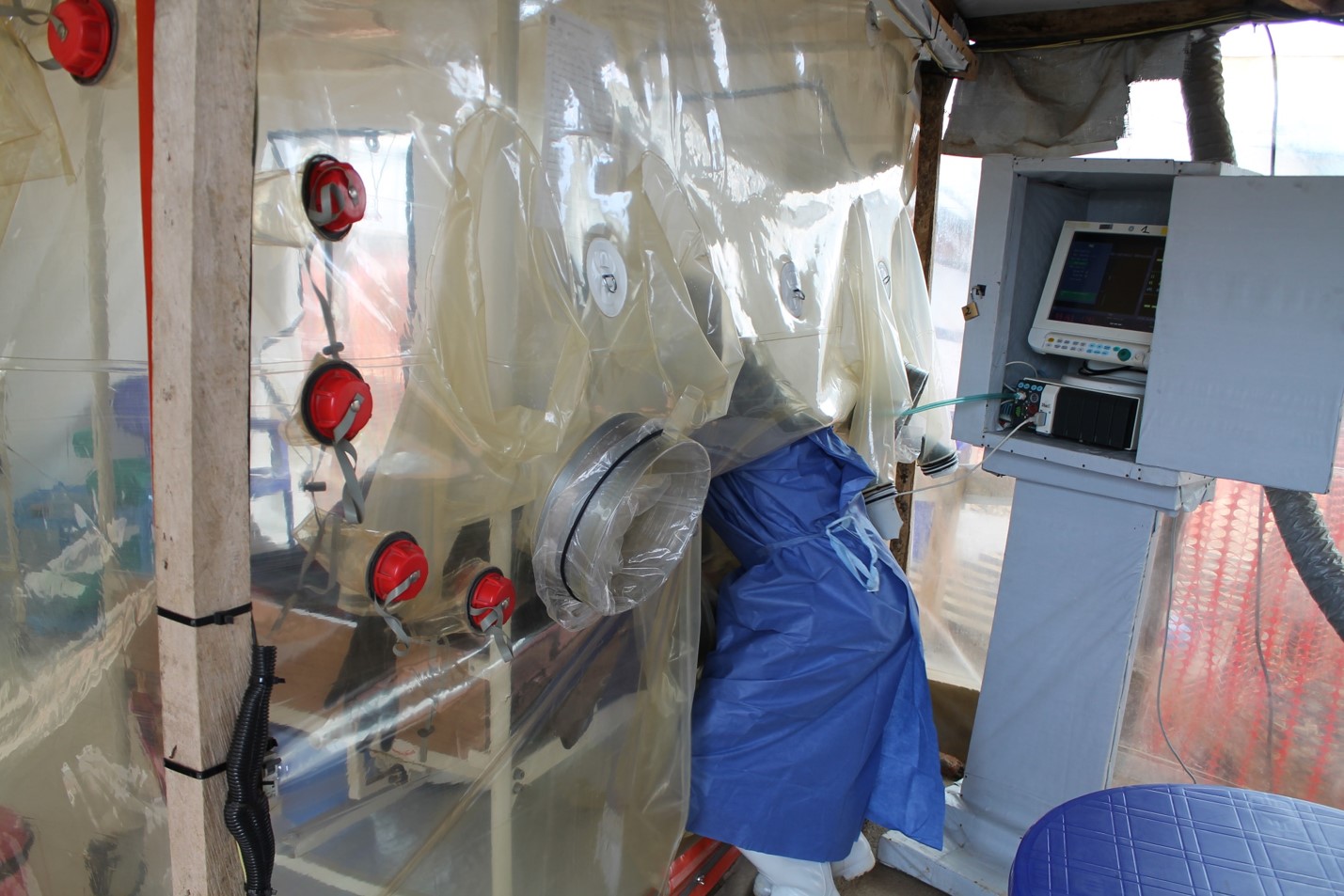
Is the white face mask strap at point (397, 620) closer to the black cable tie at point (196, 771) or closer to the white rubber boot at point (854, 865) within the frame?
the black cable tie at point (196, 771)

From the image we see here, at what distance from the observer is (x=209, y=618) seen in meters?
0.73

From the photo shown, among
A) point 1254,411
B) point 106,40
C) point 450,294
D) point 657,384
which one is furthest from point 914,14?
point 106,40

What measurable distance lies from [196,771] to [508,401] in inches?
20.7

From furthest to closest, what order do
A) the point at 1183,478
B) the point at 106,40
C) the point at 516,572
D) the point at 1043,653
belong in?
the point at 1043,653
the point at 1183,478
the point at 516,572
the point at 106,40

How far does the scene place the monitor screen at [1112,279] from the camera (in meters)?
1.87

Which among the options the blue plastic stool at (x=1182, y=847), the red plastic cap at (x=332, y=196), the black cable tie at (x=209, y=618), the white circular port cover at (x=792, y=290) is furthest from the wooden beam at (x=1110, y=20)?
the black cable tie at (x=209, y=618)

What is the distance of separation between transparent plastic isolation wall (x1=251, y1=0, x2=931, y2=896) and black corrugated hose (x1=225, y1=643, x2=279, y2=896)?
127 millimetres

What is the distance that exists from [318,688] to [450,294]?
0.46 meters

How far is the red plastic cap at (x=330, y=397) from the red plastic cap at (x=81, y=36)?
40 cm

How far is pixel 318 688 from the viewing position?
37.1 inches

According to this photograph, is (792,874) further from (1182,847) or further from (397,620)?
(397,620)

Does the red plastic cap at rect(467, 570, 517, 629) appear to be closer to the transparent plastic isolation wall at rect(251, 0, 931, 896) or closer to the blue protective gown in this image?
the transparent plastic isolation wall at rect(251, 0, 931, 896)

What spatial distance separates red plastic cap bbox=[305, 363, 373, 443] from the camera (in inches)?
33.5

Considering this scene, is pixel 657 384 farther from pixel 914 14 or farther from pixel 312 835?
pixel 914 14
